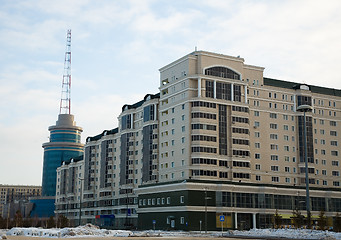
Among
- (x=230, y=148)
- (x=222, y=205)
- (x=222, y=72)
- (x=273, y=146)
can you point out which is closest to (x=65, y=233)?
(x=222, y=205)

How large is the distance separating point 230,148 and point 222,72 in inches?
765

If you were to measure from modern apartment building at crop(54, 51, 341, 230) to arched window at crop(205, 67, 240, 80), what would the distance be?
10.0 inches

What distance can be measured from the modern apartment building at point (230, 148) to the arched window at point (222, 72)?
0.83ft

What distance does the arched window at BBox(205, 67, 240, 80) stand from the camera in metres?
116

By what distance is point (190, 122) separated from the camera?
368 feet

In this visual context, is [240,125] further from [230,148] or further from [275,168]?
[275,168]

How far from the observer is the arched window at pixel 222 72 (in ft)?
382

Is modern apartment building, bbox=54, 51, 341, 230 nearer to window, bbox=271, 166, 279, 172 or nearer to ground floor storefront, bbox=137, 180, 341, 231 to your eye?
window, bbox=271, 166, 279, 172

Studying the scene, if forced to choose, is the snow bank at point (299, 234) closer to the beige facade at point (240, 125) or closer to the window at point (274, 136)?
the beige facade at point (240, 125)

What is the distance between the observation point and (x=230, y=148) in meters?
115

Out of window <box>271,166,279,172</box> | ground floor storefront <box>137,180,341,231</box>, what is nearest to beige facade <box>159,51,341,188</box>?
window <box>271,166,279,172</box>

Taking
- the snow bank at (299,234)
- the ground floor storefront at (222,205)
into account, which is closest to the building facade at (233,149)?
the ground floor storefront at (222,205)

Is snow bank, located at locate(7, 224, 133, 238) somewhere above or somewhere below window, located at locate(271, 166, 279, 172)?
below

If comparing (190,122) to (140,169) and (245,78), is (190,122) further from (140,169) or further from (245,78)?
(140,169)
